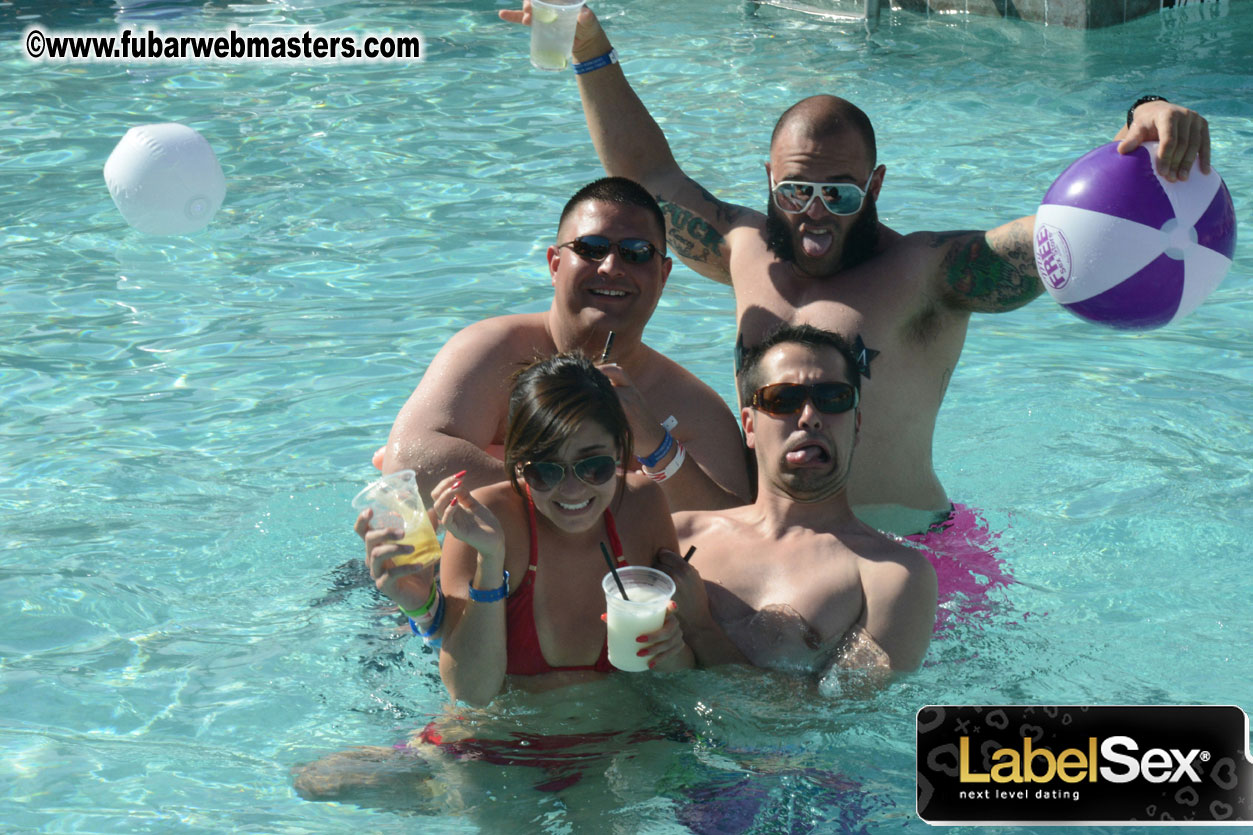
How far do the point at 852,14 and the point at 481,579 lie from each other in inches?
430

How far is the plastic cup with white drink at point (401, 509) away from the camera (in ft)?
11.1

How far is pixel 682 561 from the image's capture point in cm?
396

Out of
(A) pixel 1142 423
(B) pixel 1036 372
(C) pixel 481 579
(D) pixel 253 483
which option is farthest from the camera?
(B) pixel 1036 372

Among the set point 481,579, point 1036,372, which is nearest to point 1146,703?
point 481,579

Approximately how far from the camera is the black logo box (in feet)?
11.9

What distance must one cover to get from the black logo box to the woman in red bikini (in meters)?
0.76

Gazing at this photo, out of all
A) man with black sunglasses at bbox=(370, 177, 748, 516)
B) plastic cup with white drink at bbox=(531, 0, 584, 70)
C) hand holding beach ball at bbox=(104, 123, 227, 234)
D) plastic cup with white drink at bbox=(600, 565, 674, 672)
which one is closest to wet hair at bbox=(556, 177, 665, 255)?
man with black sunglasses at bbox=(370, 177, 748, 516)

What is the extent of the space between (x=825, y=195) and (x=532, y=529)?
1.69 meters

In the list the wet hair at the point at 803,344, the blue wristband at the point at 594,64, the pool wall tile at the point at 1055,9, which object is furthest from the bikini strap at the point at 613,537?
the pool wall tile at the point at 1055,9

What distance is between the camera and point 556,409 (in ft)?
12.0

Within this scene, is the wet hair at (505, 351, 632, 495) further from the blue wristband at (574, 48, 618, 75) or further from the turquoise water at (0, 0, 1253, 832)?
the blue wristband at (574, 48, 618, 75)

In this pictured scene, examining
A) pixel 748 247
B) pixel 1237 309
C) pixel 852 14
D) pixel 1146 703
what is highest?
pixel 852 14

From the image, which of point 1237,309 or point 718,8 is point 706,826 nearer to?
point 1237,309

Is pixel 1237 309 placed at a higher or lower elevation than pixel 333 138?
lower
